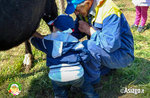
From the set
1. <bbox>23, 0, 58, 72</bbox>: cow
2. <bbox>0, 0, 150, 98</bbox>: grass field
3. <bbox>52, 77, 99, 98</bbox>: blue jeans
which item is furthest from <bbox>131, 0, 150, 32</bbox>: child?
<bbox>52, 77, 99, 98</bbox>: blue jeans

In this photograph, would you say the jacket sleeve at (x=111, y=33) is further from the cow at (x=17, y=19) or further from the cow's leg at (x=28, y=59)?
the cow's leg at (x=28, y=59)

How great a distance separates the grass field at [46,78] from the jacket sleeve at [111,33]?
2.09 feet

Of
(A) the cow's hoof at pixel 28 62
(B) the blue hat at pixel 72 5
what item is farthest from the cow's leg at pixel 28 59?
(B) the blue hat at pixel 72 5

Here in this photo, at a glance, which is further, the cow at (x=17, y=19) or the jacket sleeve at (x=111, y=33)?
the jacket sleeve at (x=111, y=33)

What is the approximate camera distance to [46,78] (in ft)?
7.68

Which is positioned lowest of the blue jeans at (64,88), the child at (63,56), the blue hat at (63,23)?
the blue jeans at (64,88)

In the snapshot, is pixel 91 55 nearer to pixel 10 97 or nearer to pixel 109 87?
pixel 109 87

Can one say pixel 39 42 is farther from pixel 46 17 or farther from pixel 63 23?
pixel 46 17

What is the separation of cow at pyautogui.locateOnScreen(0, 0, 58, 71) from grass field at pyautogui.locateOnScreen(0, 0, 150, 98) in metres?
1.15

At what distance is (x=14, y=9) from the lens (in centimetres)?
101

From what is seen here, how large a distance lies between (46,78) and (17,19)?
4.65ft

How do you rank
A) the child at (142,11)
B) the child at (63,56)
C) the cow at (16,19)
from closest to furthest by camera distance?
the cow at (16,19) < the child at (63,56) < the child at (142,11)

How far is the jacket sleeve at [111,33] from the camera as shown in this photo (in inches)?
63.7

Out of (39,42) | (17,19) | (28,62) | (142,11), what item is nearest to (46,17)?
(39,42)
